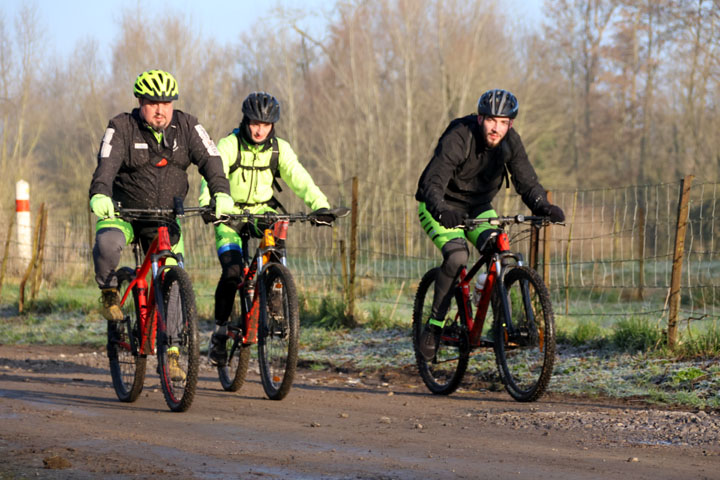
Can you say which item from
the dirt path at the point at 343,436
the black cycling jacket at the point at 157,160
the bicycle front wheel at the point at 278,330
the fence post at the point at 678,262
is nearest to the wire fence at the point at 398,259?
the fence post at the point at 678,262

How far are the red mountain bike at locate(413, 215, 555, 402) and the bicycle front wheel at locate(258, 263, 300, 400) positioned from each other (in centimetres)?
116

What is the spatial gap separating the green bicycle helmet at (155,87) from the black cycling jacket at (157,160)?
0.73 feet

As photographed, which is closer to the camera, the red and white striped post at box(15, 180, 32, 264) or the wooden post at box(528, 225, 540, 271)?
the wooden post at box(528, 225, 540, 271)

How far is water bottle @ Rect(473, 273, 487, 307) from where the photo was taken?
269 inches

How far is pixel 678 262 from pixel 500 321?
2254 millimetres

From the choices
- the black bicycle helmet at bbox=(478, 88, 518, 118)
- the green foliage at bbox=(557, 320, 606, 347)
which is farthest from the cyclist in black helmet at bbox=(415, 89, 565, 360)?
the green foliage at bbox=(557, 320, 606, 347)

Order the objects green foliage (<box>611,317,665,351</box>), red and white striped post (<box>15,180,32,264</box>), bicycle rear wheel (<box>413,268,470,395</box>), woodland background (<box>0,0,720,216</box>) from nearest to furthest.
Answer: bicycle rear wheel (<box>413,268,470,395</box>)
green foliage (<box>611,317,665,351</box>)
red and white striped post (<box>15,180,32,264</box>)
woodland background (<box>0,0,720,216</box>)

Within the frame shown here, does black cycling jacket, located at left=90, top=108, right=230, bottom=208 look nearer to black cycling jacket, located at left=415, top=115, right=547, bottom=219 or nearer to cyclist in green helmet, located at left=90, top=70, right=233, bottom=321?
cyclist in green helmet, located at left=90, top=70, right=233, bottom=321

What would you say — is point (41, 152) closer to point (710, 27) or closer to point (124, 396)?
point (710, 27)

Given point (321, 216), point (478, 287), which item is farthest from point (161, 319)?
point (478, 287)

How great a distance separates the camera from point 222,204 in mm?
6348

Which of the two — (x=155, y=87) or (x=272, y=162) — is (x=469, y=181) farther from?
(x=155, y=87)

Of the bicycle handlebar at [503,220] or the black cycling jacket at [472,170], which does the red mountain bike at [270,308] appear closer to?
the black cycling jacket at [472,170]

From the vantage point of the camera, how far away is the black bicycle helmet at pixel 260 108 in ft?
23.2
